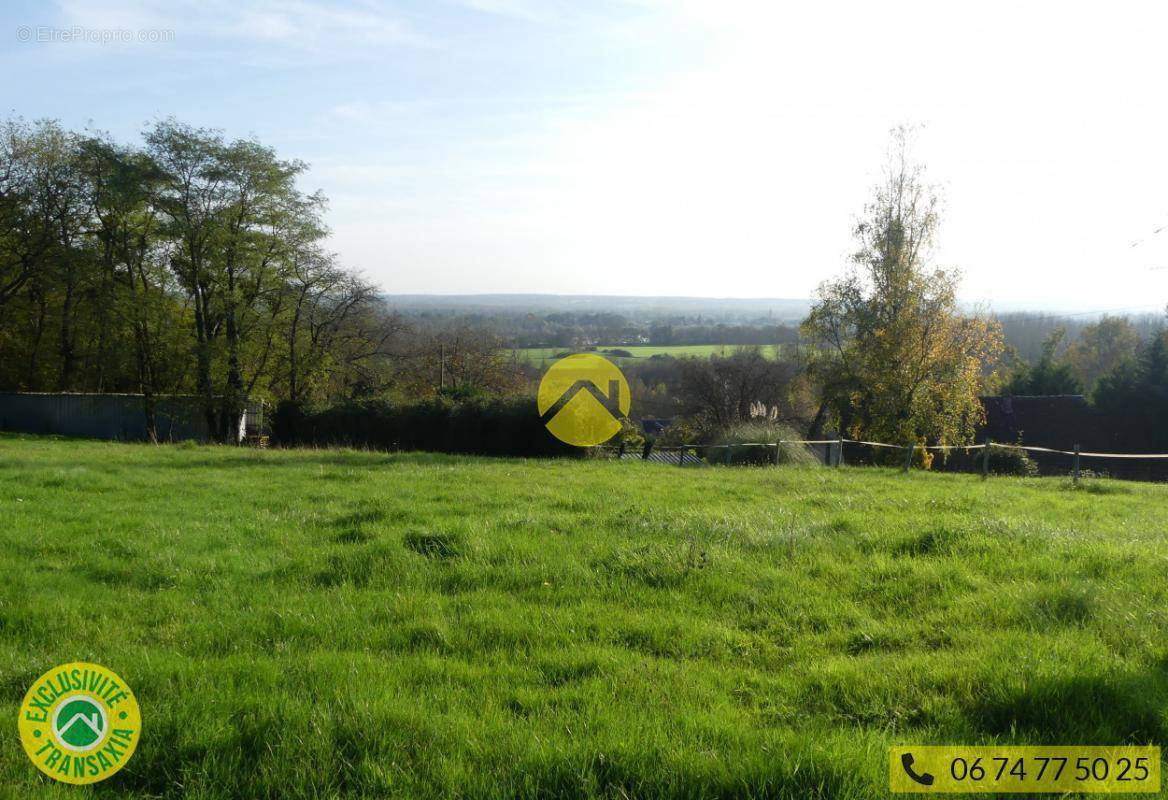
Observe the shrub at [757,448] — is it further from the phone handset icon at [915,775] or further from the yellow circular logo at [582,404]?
the phone handset icon at [915,775]

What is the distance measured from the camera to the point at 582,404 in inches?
961

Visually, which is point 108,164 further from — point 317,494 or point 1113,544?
point 1113,544

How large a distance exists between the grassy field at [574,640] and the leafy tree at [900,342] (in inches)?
660

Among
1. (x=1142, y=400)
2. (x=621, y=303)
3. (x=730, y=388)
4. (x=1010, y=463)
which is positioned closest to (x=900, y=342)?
(x=1010, y=463)

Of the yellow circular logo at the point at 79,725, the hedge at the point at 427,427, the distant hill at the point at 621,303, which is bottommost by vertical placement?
the hedge at the point at 427,427

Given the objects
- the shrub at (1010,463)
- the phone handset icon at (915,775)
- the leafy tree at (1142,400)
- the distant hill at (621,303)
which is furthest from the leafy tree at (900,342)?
the distant hill at (621,303)

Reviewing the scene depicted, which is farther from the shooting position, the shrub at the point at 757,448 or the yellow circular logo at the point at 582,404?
the yellow circular logo at the point at 582,404

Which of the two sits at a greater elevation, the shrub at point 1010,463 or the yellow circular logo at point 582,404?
the yellow circular logo at point 582,404

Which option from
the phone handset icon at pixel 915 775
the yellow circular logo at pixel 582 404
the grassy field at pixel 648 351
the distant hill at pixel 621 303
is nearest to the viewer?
the phone handset icon at pixel 915 775

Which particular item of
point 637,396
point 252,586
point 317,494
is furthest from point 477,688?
point 637,396

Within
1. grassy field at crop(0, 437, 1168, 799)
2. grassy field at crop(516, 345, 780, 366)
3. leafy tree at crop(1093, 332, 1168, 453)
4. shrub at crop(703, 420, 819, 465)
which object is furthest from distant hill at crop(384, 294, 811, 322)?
grassy field at crop(0, 437, 1168, 799)

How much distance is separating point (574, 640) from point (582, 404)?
65.5ft

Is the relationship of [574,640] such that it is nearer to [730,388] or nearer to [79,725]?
[79,725]

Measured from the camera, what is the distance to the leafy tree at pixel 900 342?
82.5 ft
